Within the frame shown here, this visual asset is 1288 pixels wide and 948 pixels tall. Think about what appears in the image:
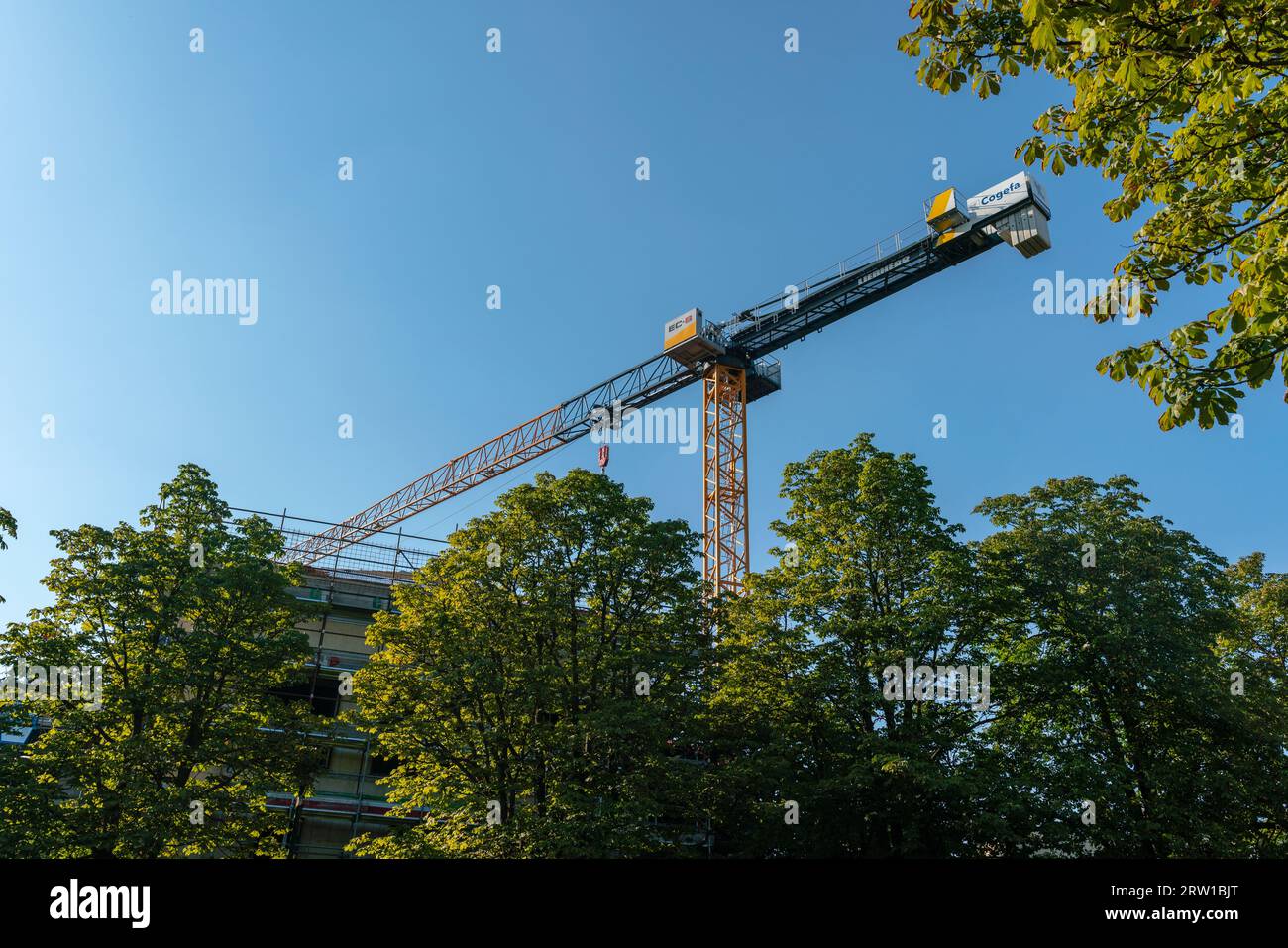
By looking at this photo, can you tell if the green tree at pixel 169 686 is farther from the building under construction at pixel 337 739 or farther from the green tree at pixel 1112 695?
Result: the green tree at pixel 1112 695

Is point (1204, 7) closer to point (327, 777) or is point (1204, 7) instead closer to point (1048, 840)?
point (1048, 840)

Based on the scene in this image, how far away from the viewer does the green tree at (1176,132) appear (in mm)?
7621

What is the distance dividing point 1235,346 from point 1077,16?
3.02m

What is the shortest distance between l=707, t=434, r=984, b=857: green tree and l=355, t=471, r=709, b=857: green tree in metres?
1.40

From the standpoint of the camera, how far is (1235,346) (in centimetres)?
790

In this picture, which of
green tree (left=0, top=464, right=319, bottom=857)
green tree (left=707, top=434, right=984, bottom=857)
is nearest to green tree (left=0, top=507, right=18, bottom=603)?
green tree (left=0, top=464, right=319, bottom=857)

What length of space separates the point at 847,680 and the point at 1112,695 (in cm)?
639

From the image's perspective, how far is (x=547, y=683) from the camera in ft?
71.3

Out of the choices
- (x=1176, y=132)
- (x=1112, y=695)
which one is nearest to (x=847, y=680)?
(x=1112, y=695)

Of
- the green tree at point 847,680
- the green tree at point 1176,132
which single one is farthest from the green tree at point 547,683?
the green tree at point 1176,132

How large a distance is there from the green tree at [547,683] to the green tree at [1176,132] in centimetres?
1393

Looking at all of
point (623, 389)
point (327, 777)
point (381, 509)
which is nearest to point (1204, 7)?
point (327, 777)

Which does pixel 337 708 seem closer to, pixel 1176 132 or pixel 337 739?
pixel 337 739
